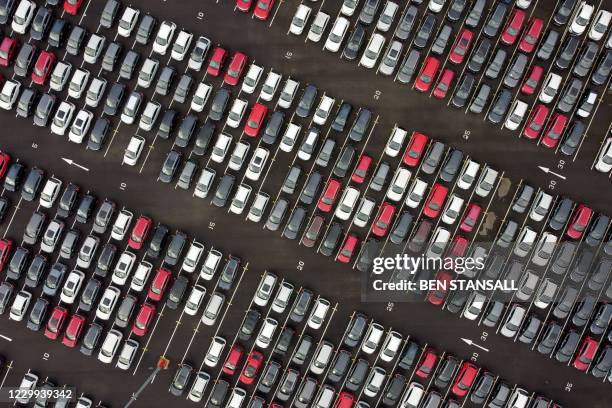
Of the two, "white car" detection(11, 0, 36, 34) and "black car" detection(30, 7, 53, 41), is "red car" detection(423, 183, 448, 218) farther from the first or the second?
"white car" detection(11, 0, 36, 34)

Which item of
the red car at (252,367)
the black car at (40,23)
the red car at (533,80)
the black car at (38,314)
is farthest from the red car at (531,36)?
the black car at (38,314)

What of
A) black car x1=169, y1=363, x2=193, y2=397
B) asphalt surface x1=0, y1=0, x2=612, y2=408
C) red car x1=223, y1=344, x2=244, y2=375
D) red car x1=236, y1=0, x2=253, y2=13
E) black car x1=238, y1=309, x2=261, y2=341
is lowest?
black car x1=169, y1=363, x2=193, y2=397

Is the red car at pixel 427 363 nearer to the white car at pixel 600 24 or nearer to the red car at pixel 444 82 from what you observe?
the red car at pixel 444 82

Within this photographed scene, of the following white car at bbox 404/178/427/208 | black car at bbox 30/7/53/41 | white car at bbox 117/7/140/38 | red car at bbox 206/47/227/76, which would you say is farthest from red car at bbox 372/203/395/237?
black car at bbox 30/7/53/41

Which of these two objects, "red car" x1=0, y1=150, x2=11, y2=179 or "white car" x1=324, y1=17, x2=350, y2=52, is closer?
"white car" x1=324, y1=17, x2=350, y2=52

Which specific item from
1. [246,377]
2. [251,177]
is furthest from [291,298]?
[251,177]

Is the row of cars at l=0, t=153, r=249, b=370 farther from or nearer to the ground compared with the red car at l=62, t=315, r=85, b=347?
farther from the ground

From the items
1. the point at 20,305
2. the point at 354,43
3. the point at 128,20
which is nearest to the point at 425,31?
the point at 354,43
